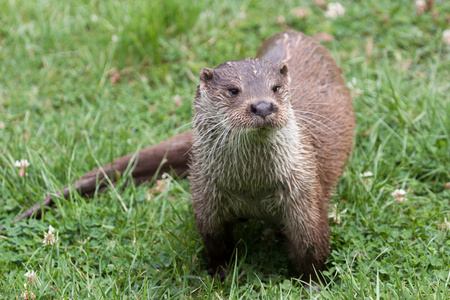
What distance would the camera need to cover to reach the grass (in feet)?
9.74

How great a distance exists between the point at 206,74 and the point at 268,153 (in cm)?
46

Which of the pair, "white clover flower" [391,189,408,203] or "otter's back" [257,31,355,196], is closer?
"otter's back" [257,31,355,196]

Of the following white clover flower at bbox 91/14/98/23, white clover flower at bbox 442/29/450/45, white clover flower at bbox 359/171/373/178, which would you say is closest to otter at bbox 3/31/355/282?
white clover flower at bbox 359/171/373/178

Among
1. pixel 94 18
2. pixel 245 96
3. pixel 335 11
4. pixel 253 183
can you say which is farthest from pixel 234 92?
pixel 94 18

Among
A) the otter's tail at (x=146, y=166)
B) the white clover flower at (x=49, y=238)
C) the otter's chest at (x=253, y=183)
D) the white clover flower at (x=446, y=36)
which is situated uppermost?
the white clover flower at (x=446, y=36)

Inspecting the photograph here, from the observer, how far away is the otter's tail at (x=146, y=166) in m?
3.59

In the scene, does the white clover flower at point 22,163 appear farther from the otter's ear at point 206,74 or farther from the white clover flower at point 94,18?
the white clover flower at point 94,18

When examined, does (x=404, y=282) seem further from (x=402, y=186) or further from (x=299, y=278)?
(x=402, y=186)

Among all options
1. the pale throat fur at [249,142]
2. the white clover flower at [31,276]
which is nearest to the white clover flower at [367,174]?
the pale throat fur at [249,142]

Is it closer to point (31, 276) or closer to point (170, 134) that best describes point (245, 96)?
point (31, 276)

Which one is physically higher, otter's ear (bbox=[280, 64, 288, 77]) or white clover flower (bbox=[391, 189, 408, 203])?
otter's ear (bbox=[280, 64, 288, 77])

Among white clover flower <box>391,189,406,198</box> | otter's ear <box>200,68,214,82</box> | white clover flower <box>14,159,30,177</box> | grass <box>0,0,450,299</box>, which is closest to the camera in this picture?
otter's ear <box>200,68,214,82</box>

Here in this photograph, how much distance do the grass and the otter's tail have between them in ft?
0.27

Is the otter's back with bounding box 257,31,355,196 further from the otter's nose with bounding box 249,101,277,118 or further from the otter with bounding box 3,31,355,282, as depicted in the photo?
the otter's nose with bounding box 249,101,277,118
